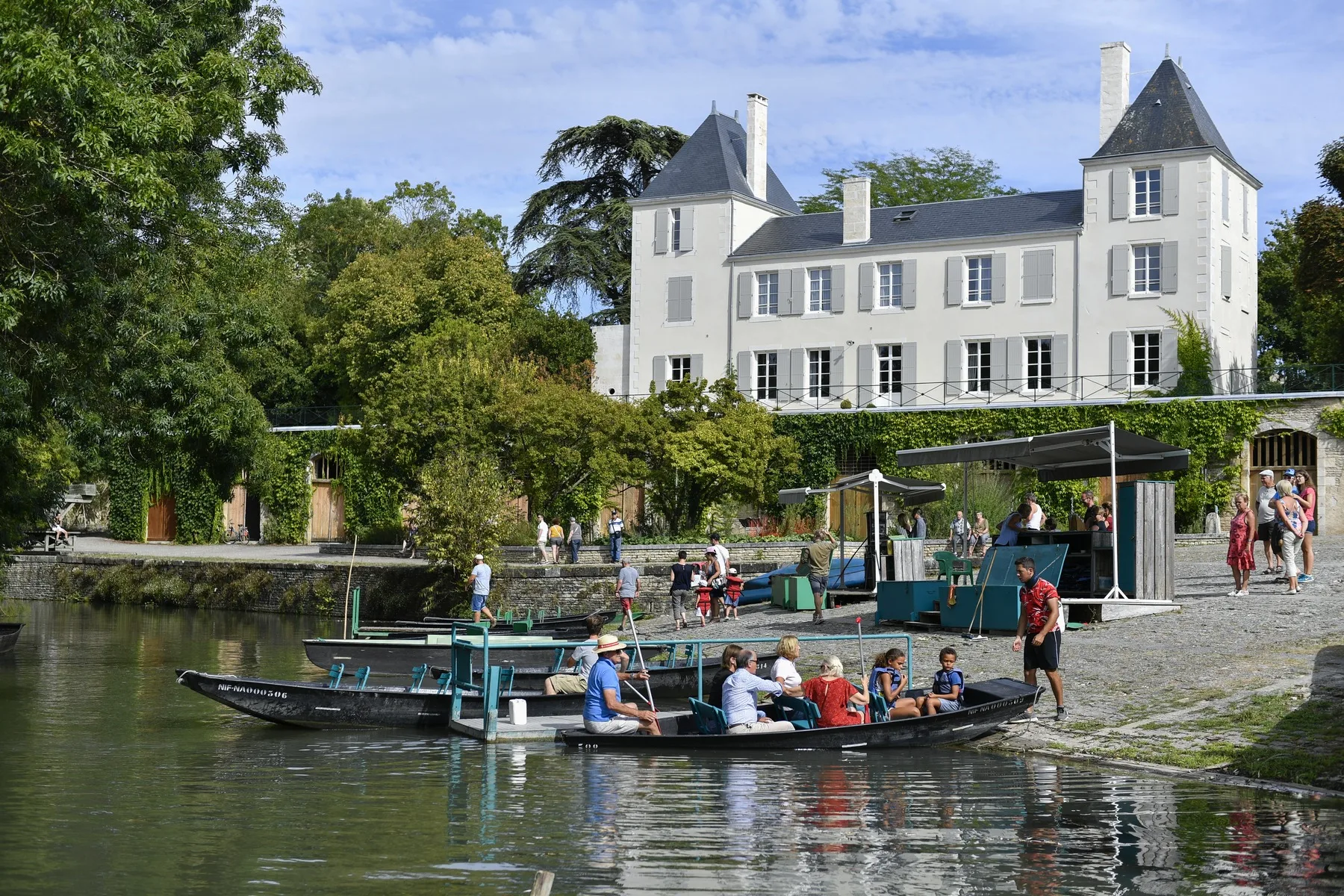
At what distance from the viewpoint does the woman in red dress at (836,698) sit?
16.3 m

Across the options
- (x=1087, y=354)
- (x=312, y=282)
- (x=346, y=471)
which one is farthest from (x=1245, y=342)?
(x=312, y=282)

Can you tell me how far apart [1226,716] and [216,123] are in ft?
44.8

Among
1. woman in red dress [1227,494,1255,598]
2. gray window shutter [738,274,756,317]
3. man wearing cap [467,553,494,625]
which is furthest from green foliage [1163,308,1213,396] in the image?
man wearing cap [467,553,494,625]

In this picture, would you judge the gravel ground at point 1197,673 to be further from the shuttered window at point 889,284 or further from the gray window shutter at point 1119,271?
the shuttered window at point 889,284

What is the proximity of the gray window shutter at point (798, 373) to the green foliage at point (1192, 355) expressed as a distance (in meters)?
11.9

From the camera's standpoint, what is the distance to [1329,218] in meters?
42.2

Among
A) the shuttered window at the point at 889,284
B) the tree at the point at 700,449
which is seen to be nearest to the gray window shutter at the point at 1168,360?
the shuttered window at the point at 889,284

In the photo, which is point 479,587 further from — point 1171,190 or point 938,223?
point 1171,190

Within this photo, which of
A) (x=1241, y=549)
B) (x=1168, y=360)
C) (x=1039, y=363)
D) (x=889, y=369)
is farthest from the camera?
(x=889, y=369)

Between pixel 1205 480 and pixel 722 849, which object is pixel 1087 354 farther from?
pixel 722 849

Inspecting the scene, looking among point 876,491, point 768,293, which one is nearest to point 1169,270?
point 768,293

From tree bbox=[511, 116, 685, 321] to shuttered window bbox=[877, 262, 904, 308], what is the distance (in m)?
12.2

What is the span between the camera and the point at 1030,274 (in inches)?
1957

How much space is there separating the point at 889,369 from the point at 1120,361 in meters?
7.68
